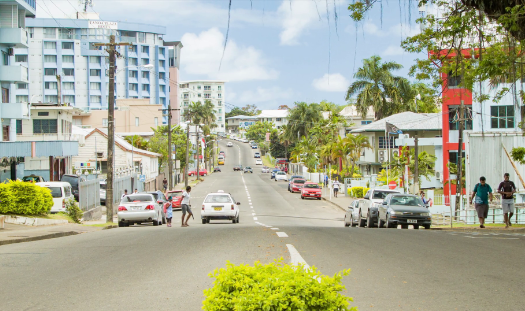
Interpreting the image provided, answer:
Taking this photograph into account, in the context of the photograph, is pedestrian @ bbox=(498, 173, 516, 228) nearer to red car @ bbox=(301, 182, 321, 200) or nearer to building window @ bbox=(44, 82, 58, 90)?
red car @ bbox=(301, 182, 321, 200)

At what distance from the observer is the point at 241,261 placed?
1014cm

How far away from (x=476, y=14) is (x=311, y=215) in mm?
26102

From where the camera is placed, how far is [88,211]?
30.9m

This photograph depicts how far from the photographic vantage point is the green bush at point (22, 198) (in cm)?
2145

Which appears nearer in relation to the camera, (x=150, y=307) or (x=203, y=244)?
(x=150, y=307)

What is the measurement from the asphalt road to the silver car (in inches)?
342

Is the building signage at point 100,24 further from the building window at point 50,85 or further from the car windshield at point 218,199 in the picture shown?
the car windshield at point 218,199

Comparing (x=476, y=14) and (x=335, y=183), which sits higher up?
(x=476, y=14)

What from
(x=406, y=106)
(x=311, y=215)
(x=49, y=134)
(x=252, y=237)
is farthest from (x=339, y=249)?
(x=406, y=106)

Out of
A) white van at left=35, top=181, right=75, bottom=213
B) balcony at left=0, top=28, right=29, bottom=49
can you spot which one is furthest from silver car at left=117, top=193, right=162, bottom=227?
balcony at left=0, top=28, right=29, bottom=49

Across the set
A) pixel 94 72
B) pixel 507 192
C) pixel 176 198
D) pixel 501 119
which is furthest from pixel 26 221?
pixel 94 72

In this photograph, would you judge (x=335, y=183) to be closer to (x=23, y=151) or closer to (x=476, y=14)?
(x=23, y=151)

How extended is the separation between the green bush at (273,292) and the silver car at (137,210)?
787 inches

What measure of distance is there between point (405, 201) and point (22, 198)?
15.3m
